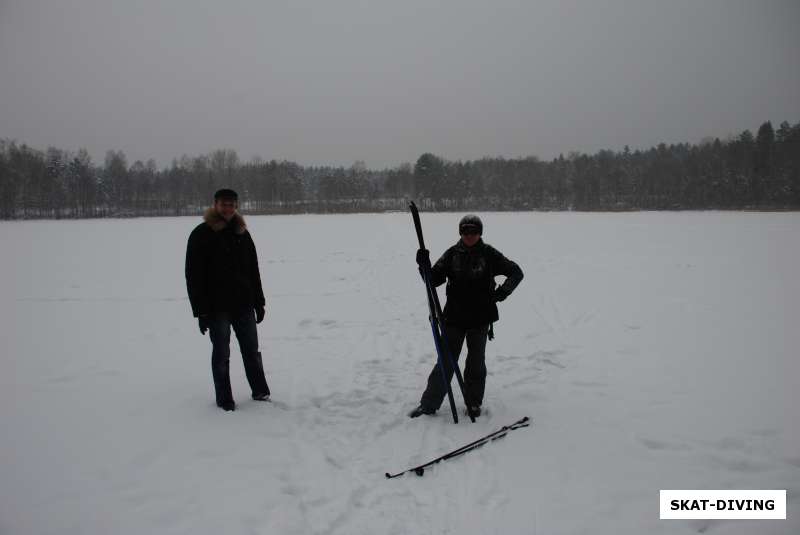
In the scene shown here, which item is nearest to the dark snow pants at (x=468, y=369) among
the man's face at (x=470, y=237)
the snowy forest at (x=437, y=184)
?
the man's face at (x=470, y=237)

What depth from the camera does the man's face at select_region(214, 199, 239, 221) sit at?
454 centimetres

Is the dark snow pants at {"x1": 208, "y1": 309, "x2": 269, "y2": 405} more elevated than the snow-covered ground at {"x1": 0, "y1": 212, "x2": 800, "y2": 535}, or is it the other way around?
the dark snow pants at {"x1": 208, "y1": 309, "x2": 269, "y2": 405}

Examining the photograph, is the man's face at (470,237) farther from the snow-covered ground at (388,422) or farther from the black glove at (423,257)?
the snow-covered ground at (388,422)

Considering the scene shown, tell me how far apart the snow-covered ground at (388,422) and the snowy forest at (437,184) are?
82196mm

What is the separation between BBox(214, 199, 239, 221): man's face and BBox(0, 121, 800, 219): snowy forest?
86.0 meters

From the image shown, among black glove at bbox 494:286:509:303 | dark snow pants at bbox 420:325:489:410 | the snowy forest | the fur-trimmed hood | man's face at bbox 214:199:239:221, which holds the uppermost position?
the snowy forest

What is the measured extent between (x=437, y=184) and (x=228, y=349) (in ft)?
323

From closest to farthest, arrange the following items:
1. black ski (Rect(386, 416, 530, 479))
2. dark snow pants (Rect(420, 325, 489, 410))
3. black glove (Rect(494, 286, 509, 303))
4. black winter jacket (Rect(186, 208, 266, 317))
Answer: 1. black ski (Rect(386, 416, 530, 479))
2. black winter jacket (Rect(186, 208, 266, 317))
3. black glove (Rect(494, 286, 509, 303))
4. dark snow pants (Rect(420, 325, 489, 410))

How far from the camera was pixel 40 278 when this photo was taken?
49.5ft

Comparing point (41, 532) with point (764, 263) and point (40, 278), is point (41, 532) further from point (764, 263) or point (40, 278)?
point (764, 263)

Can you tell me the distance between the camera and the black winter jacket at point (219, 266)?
14.4 feet

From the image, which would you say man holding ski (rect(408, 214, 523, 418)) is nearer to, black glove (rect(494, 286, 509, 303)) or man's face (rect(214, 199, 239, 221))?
black glove (rect(494, 286, 509, 303))

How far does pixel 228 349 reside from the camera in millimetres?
4699

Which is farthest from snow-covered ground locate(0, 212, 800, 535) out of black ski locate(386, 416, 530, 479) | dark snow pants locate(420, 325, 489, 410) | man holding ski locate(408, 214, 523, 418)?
man holding ski locate(408, 214, 523, 418)
